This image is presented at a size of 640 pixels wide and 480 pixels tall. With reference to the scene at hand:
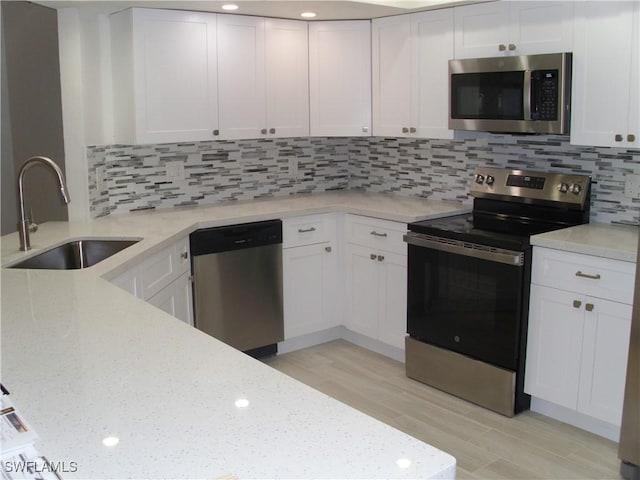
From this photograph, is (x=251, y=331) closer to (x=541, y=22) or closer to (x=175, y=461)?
(x=541, y=22)

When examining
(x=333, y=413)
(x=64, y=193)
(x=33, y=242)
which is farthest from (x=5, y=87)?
(x=333, y=413)

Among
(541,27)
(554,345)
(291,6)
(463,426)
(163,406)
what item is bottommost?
(463,426)

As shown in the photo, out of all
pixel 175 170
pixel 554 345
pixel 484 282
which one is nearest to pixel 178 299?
pixel 175 170

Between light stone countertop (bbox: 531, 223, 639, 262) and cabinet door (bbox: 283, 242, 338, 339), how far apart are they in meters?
1.48

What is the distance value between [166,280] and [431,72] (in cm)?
194

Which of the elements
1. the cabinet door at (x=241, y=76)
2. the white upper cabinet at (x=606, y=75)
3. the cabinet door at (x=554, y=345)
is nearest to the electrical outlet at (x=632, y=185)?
the white upper cabinet at (x=606, y=75)

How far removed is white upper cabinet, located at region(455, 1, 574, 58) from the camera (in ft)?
10.7

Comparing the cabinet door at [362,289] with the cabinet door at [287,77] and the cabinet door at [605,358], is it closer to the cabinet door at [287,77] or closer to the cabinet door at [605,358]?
the cabinet door at [287,77]

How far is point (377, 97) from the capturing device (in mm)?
4324

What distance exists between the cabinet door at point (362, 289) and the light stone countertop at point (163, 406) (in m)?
2.13

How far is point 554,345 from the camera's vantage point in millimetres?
3191

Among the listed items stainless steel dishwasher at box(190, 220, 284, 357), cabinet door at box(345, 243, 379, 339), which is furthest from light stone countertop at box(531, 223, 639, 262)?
stainless steel dishwasher at box(190, 220, 284, 357)

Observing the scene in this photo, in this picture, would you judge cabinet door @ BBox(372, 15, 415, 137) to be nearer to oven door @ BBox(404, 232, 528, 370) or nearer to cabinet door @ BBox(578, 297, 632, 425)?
oven door @ BBox(404, 232, 528, 370)

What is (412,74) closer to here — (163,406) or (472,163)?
(472,163)
